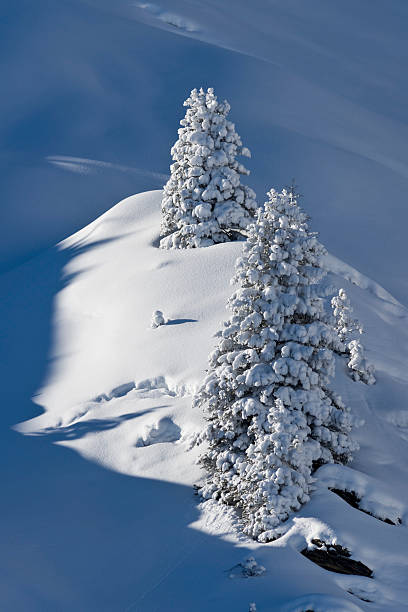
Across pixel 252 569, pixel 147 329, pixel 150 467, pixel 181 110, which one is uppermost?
pixel 181 110

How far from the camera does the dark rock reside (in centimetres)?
1142

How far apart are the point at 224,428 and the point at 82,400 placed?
4.99m

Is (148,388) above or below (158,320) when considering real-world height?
below

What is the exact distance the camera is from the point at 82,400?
57.6 feet

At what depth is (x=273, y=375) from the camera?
13289 millimetres

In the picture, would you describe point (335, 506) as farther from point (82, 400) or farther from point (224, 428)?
point (82, 400)

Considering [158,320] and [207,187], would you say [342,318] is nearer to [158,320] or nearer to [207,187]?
[158,320]

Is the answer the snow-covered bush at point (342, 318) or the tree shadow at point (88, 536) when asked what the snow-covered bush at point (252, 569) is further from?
the snow-covered bush at point (342, 318)

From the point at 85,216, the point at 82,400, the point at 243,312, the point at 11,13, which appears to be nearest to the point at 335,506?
the point at 243,312

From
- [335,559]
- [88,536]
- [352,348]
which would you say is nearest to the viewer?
[335,559]

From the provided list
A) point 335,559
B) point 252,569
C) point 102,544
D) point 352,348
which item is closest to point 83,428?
point 102,544

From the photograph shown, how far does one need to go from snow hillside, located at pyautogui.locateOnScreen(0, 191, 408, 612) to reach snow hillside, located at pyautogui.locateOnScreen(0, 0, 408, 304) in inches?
494

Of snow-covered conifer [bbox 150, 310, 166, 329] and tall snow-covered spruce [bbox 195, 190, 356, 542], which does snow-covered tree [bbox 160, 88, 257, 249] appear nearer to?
snow-covered conifer [bbox 150, 310, 166, 329]

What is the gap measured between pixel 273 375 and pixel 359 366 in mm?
3832
